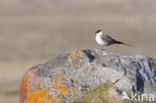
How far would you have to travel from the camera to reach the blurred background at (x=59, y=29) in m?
23.5

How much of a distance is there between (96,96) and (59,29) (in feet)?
74.7

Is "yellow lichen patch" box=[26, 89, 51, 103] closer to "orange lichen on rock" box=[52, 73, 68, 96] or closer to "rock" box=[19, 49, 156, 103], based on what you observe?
"rock" box=[19, 49, 156, 103]

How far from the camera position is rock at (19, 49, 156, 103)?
27.4 ft

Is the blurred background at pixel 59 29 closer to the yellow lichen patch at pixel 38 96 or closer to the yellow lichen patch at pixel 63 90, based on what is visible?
the yellow lichen patch at pixel 38 96

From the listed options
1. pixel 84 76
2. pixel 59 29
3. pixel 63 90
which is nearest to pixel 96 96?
pixel 84 76

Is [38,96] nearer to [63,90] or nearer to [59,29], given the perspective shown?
[63,90]

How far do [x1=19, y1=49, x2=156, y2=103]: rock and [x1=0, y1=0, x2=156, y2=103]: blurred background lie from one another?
737 centimetres

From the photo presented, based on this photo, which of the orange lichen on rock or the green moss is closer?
the green moss

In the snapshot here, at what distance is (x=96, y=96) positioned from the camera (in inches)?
324

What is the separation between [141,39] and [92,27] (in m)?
3.91

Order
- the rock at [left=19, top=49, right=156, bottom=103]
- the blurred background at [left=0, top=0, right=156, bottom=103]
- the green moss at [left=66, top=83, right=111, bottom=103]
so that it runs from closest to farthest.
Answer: the green moss at [left=66, top=83, right=111, bottom=103] < the rock at [left=19, top=49, right=156, bottom=103] < the blurred background at [left=0, top=0, right=156, bottom=103]

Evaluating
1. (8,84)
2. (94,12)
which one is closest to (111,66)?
(8,84)

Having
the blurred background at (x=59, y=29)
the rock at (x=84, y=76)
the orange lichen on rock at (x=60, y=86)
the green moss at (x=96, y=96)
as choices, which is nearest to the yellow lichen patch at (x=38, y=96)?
the rock at (x=84, y=76)

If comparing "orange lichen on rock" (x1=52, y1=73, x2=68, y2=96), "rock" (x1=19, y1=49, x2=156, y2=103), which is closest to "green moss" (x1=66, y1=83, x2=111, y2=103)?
"rock" (x1=19, y1=49, x2=156, y2=103)
